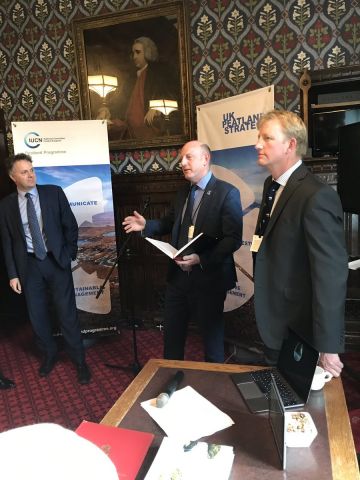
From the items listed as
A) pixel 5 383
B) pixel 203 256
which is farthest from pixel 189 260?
pixel 5 383

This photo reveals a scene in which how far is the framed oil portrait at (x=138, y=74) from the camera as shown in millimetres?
3467

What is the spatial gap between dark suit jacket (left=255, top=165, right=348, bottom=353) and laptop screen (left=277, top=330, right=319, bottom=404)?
20cm

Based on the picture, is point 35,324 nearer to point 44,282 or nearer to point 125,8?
point 44,282

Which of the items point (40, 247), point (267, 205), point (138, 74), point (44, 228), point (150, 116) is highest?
point (138, 74)

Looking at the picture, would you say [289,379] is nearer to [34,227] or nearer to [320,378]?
[320,378]

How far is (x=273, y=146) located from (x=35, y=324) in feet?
7.65

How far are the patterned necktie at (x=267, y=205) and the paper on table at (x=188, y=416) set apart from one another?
78cm

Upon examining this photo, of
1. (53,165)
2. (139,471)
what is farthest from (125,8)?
(139,471)

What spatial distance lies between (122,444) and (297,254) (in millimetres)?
911

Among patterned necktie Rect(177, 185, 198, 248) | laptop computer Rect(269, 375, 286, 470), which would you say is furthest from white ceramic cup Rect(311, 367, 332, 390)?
patterned necktie Rect(177, 185, 198, 248)

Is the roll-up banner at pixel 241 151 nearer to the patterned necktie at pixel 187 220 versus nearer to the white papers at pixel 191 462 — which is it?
the patterned necktie at pixel 187 220

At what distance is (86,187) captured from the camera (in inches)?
134

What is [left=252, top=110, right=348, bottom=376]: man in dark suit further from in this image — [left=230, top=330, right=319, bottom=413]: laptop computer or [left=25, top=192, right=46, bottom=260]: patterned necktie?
[left=25, top=192, right=46, bottom=260]: patterned necktie

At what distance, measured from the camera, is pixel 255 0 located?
318 centimetres
